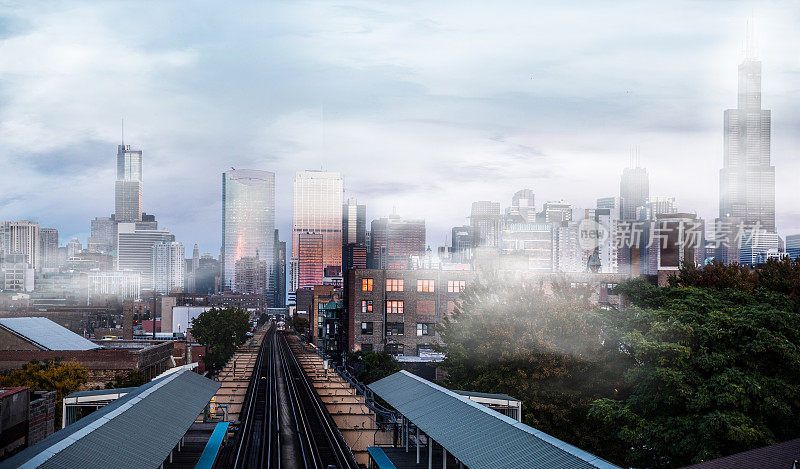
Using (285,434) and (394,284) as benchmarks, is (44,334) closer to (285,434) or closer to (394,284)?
(285,434)

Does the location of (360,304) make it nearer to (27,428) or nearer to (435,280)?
(435,280)

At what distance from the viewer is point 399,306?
9431cm

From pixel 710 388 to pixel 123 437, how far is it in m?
23.1

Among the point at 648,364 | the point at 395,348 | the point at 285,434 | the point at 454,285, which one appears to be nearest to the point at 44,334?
the point at 285,434

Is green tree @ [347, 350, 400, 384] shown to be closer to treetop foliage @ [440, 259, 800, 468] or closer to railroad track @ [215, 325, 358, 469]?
railroad track @ [215, 325, 358, 469]

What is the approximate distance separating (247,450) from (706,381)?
27.5 m

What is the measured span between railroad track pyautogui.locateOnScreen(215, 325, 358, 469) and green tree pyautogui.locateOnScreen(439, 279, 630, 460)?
10.0 m

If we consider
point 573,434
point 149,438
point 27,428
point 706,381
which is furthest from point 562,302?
point 27,428

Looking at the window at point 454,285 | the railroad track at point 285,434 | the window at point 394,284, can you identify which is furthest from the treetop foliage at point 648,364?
the window at point 394,284

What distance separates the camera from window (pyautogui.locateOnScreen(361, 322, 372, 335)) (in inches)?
3703

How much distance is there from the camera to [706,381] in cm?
2884

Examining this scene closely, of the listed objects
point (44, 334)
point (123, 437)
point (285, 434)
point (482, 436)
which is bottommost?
point (285, 434)

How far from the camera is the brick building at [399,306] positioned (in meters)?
93.4

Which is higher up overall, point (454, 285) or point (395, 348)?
point (454, 285)
